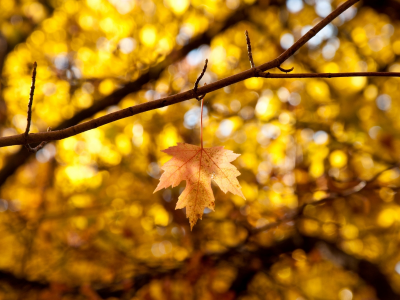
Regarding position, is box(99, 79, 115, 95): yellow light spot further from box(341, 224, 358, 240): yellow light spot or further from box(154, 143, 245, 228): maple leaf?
box(341, 224, 358, 240): yellow light spot

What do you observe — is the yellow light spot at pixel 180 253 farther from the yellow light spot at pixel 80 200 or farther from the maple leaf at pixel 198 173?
the maple leaf at pixel 198 173

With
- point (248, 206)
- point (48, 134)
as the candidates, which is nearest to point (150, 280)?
point (248, 206)

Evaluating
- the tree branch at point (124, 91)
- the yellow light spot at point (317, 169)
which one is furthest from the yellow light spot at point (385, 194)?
the tree branch at point (124, 91)

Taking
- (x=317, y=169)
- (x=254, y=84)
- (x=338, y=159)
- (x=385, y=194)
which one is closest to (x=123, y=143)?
(x=254, y=84)

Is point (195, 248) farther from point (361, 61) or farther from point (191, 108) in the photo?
point (361, 61)

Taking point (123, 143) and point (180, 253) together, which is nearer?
point (180, 253)

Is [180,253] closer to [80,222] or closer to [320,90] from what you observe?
[80,222]

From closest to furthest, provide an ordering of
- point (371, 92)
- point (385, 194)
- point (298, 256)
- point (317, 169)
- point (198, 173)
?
point (198, 173) → point (385, 194) → point (298, 256) → point (317, 169) → point (371, 92)
